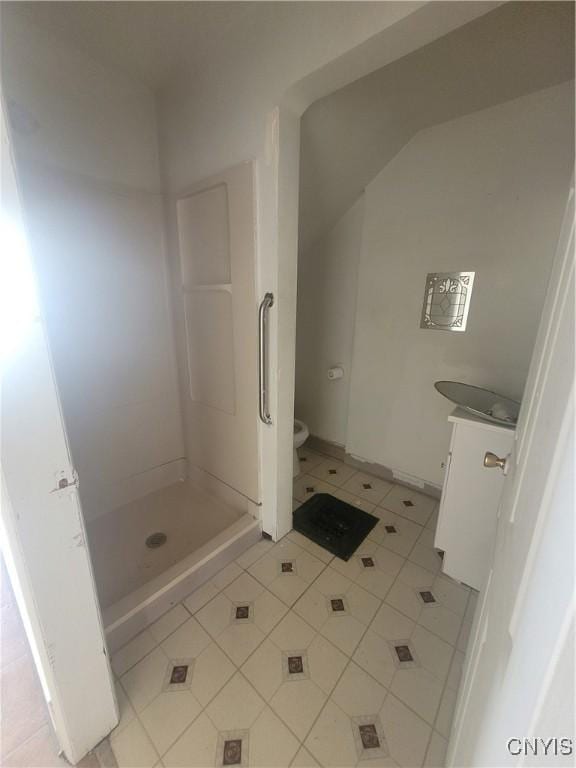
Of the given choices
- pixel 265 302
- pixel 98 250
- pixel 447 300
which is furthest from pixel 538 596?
pixel 98 250

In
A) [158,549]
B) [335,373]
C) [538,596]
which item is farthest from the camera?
[335,373]

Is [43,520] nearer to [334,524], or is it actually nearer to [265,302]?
[265,302]

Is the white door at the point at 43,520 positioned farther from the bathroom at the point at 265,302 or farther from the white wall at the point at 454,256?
the white wall at the point at 454,256

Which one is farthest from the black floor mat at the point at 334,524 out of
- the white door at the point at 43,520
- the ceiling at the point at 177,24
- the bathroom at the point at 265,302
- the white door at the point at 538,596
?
the ceiling at the point at 177,24

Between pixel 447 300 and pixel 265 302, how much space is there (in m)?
1.17

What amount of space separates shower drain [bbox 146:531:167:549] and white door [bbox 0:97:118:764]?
2.67 feet

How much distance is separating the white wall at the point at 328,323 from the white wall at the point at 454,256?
113 millimetres

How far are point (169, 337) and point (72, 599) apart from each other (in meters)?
1.51

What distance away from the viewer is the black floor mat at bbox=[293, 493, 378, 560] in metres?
1.73

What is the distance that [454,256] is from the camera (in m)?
1.75

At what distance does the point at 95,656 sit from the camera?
879 mm

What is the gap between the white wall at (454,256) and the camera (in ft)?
4.81

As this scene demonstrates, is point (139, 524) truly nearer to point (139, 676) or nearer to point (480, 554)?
point (139, 676)

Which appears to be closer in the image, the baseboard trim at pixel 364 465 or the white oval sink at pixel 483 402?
the white oval sink at pixel 483 402
